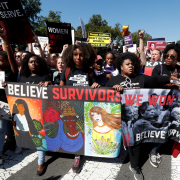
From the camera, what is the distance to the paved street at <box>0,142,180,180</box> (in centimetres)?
253

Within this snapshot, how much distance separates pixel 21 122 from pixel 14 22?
6.99 ft

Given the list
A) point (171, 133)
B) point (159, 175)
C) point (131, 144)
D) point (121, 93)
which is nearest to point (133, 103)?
point (121, 93)

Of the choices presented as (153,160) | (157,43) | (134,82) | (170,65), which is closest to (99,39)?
(157,43)

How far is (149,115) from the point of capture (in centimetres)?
248

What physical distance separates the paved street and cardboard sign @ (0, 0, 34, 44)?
2.48 metres

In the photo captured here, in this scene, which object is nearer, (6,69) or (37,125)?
(37,125)

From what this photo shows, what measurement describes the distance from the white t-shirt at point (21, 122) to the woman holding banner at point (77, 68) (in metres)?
0.87

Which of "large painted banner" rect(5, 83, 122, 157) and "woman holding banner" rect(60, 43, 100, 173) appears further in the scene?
"woman holding banner" rect(60, 43, 100, 173)

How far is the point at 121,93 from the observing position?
2420 millimetres

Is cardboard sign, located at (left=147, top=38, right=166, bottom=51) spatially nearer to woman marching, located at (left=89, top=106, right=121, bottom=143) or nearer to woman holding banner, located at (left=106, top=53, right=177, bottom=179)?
woman holding banner, located at (left=106, top=53, right=177, bottom=179)

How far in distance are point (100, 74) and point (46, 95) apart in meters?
1.43

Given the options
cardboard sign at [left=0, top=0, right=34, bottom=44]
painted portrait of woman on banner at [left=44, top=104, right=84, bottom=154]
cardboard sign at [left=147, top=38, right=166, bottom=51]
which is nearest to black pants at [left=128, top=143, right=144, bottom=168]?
painted portrait of woman on banner at [left=44, top=104, right=84, bottom=154]

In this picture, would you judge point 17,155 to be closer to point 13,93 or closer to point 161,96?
point 13,93

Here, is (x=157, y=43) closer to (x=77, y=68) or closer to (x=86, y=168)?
(x=77, y=68)
